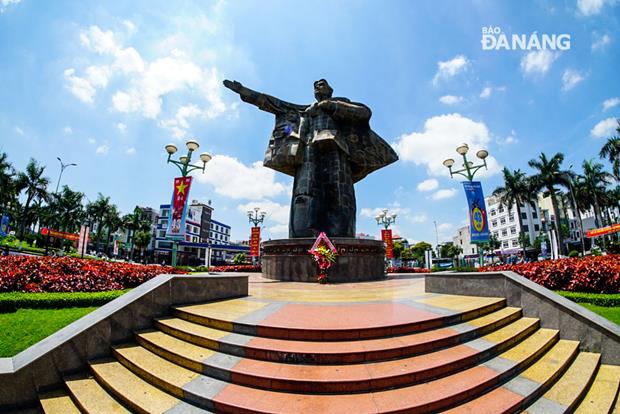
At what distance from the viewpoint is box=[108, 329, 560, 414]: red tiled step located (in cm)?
270

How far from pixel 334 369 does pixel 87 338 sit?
3.72 metres

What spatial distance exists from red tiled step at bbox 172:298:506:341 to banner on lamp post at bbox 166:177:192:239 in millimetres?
7698

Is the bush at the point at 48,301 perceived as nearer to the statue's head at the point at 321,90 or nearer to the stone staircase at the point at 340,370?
the stone staircase at the point at 340,370

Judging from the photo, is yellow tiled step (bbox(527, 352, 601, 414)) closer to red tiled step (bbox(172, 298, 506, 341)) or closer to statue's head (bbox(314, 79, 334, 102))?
red tiled step (bbox(172, 298, 506, 341))

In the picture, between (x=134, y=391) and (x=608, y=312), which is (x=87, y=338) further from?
(x=608, y=312)

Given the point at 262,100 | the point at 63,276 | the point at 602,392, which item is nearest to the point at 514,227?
the point at 262,100

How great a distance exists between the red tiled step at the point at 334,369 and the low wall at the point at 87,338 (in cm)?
106

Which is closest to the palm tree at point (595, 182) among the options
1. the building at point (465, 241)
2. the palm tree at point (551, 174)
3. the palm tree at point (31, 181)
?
the palm tree at point (551, 174)

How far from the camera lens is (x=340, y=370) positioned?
124 inches

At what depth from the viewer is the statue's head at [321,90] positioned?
13523 mm

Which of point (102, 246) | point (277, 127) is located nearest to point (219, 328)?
point (277, 127)

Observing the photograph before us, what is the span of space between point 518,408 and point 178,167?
581 inches

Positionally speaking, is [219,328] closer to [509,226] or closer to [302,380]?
[302,380]

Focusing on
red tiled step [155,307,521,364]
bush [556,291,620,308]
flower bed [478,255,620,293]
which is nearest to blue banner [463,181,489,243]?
flower bed [478,255,620,293]
